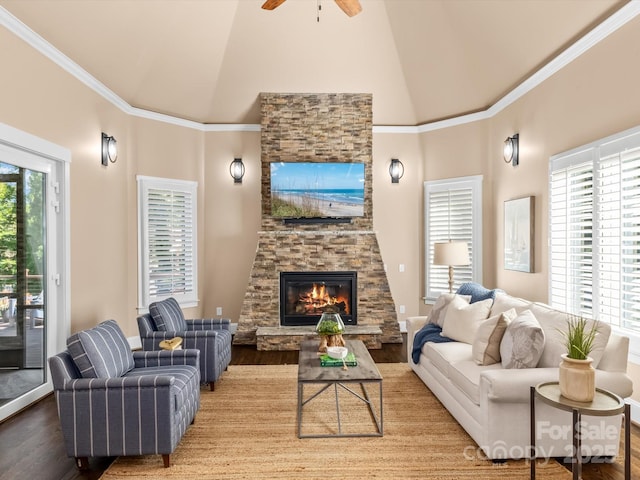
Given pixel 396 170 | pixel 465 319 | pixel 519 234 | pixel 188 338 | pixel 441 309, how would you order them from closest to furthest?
pixel 465 319 < pixel 188 338 < pixel 441 309 < pixel 519 234 < pixel 396 170

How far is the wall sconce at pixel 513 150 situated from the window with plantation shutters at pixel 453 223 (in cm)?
75

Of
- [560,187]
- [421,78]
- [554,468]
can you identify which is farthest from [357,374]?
[421,78]

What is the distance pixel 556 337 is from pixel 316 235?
3.64 m

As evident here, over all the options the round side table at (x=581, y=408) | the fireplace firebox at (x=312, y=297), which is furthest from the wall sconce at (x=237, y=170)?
the round side table at (x=581, y=408)

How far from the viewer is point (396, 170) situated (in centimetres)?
675

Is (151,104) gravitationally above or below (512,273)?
above

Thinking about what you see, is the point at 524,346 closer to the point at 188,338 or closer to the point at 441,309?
the point at 441,309

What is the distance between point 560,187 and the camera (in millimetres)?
4355

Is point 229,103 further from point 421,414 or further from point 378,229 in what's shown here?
point 421,414

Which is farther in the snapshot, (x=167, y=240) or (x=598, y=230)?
(x=167, y=240)

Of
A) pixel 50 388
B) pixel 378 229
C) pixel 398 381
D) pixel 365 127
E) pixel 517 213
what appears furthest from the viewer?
pixel 378 229

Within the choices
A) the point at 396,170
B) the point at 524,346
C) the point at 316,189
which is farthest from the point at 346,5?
the point at 396,170

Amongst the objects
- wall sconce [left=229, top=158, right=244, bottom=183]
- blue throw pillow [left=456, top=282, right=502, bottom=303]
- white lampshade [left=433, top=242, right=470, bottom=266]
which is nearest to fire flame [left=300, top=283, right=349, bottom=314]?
white lampshade [left=433, top=242, right=470, bottom=266]

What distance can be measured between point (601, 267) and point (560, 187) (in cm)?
101
